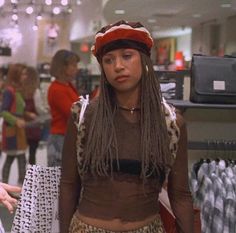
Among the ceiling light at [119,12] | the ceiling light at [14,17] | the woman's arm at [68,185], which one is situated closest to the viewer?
the woman's arm at [68,185]

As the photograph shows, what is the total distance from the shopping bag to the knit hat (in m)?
0.63

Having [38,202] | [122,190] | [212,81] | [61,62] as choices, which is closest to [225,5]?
[61,62]

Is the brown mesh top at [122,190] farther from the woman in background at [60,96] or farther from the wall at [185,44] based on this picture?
the wall at [185,44]

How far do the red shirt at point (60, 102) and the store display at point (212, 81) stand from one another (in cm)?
161

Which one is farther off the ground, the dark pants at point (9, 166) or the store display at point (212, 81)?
the store display at point (212, 81)

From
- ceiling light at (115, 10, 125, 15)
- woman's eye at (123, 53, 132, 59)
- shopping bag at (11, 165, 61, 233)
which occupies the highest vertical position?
ceiling light at (115, 10, 125, 15)

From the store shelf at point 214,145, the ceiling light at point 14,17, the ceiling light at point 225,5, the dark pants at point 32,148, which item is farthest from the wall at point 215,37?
the store shelf at point 214,145

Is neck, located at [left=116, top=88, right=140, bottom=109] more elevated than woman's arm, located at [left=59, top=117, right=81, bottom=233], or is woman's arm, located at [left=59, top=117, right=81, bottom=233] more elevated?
neck, located at [left=116, top=88, right=140, bottom=109]

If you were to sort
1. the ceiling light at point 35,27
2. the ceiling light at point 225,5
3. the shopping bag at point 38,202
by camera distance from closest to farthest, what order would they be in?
the shopping bag at point 38,202, the ceiling light at point 225,5, the ceiling light at point 35,27

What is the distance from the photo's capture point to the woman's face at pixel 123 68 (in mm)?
1576

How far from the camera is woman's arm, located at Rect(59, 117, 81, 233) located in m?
1.69

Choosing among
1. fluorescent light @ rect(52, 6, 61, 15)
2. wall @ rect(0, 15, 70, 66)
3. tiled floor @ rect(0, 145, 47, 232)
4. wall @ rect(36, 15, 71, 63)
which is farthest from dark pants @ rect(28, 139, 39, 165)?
wall @ rect(36, 15, 71, 63)

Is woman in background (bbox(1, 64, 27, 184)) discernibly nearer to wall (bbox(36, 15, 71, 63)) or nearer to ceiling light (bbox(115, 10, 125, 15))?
ceiling light (bbox(115, 10, 125, 15))

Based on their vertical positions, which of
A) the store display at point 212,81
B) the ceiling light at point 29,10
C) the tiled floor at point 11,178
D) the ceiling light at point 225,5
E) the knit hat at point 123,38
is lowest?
the tiled floor at point 11,178
